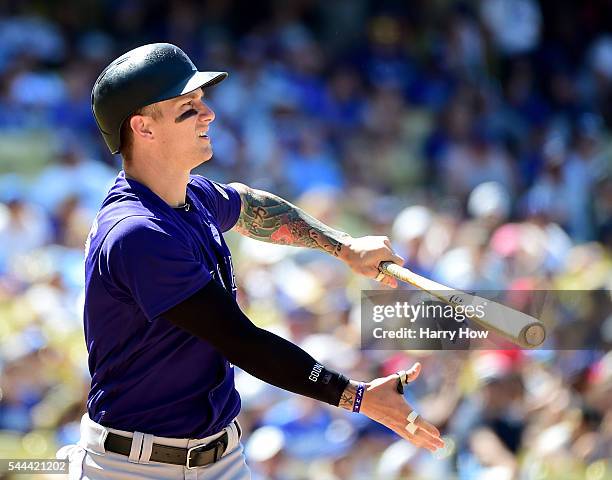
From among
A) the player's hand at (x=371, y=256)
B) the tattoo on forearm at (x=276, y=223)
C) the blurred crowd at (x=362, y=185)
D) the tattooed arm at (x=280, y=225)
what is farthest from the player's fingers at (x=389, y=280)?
the blurred crowd at (x=362, y=185)

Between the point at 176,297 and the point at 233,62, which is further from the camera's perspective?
the point at 233,62

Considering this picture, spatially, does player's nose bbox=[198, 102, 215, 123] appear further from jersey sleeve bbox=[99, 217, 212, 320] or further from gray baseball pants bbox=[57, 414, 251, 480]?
gray baseball pants bbox=[57, 414, 251, 480]

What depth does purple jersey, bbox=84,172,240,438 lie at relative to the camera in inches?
105

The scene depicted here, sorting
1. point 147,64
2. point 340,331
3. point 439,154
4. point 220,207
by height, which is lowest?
point 439,154

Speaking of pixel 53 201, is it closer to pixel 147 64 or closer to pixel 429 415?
pixel 429 415

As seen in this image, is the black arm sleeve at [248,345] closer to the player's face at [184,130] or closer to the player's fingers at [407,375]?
the player's fingers at [407,375]

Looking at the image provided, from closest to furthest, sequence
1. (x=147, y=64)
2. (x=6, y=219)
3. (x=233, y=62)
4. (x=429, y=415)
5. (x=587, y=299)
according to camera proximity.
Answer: (x=147, y=64)
(x=429, y=415)
(x=587, y=299)
(x=6, y=219)
(x=233, y=62)

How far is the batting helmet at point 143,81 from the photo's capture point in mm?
2891

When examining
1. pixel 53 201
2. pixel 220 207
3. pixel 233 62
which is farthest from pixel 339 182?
pixel 220 207

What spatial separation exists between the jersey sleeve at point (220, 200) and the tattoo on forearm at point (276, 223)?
59mm

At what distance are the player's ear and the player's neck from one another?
8cm

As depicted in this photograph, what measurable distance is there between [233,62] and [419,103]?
1839 mm

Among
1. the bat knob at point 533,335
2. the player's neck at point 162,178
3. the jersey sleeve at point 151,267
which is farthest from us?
the player's neck at point 162,178

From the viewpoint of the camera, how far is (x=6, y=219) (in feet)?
25.8
